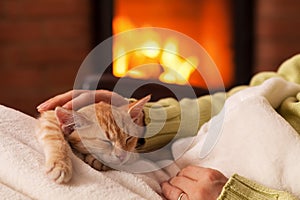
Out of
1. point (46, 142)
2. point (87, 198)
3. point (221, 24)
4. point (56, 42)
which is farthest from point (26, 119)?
point (221, 24)

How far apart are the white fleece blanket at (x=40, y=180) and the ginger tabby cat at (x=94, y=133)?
0.02m

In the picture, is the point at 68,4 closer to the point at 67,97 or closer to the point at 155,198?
the point at 67,97

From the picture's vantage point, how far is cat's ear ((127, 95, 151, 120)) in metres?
1.04

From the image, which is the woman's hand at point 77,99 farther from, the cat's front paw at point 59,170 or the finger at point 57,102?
the cat's front paw at point 59,170

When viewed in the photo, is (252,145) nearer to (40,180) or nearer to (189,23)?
(40,180)

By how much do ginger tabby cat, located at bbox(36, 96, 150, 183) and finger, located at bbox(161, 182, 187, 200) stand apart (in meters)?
0.08

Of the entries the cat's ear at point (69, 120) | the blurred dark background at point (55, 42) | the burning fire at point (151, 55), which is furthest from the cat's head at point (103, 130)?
the blurred dark background at point (55, 42)

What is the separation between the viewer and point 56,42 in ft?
8.78

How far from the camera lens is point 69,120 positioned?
95 centimetres

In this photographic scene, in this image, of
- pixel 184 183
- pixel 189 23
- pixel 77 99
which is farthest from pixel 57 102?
pixel 189 23

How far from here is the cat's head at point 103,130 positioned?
0.97m

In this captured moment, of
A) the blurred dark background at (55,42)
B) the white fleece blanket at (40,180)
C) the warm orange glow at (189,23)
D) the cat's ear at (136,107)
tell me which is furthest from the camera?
the warm orange glow at (189,23)

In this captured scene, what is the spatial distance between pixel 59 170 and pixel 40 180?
29 mm

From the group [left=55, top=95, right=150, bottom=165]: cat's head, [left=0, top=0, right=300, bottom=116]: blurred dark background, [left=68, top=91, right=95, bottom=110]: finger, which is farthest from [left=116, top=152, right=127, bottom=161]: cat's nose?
[left=0, top=0, right=300, bottom=116]: blurred dark background
